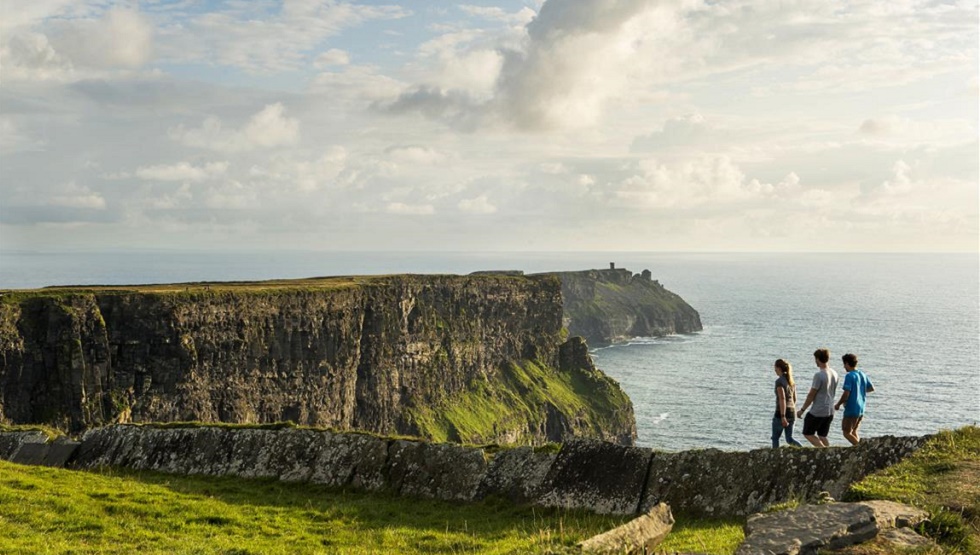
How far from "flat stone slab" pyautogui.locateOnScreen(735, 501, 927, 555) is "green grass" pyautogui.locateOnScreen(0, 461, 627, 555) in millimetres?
2713

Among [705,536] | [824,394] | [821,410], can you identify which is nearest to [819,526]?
[705,536]

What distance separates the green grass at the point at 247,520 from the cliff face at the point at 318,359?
226ft

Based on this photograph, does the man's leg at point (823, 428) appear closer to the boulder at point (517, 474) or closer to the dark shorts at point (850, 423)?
the dark shorts at point (850, 423)

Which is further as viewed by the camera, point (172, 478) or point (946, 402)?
point (946, 402)

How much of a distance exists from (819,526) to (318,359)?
347 ft

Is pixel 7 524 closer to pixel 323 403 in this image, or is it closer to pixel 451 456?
pixel 451 456

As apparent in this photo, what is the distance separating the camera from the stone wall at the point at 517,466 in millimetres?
12383

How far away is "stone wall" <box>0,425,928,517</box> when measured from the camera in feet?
40.6

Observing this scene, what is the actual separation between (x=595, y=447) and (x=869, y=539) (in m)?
6.38

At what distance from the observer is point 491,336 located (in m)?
171

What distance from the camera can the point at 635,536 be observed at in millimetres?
8164

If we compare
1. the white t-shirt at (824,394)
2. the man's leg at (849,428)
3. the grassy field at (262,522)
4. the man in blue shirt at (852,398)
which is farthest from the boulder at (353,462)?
the man in blue shirt at (852,398)

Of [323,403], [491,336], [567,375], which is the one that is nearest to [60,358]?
[323,403]

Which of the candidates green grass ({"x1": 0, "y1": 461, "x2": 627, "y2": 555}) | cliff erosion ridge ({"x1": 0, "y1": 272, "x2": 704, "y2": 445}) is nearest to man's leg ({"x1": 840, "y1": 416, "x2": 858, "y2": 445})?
green grass ({"x1": 0, "y1": 461, "x2": 627, "y2": 555})
